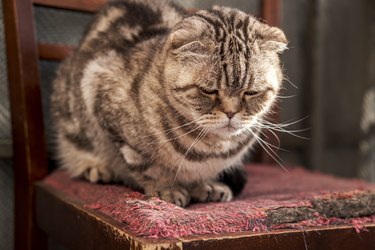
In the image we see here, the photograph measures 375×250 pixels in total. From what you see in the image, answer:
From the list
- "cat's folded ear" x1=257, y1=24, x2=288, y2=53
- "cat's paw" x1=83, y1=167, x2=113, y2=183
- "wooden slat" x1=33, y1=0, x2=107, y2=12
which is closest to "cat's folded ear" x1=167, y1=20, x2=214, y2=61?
"cat's folded ear" x1=257, y1=24, x2=288, y2=53

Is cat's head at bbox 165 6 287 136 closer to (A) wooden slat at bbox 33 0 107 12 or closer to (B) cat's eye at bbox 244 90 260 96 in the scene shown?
(B) cat's eye at bbox 244 90 260 96

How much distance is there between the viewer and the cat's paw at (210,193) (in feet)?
3.43

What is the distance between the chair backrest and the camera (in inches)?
49.0

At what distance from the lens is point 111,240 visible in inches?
31.2

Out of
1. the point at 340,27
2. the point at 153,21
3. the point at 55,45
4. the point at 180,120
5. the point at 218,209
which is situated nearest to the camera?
the point at 218,209

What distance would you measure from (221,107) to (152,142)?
0.65 ft

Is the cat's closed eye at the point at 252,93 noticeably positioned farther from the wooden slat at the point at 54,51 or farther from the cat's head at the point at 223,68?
the wooden slat at the point at 54,51

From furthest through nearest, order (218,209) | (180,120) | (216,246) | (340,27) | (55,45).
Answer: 1. (340,27)
2. (55,45)
3. (180,120)
4. (218,209)
5. (216,246)

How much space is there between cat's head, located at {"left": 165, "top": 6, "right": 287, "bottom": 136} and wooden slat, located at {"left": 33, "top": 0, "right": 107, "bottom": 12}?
481mm

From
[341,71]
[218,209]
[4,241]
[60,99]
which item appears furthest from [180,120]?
[341,71]

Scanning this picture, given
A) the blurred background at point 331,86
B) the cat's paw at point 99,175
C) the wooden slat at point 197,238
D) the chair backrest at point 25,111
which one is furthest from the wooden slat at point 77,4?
the blurred background at point 331,86

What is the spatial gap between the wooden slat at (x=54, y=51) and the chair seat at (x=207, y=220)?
41 centimetres

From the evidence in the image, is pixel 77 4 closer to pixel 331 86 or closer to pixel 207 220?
pixel 207 220

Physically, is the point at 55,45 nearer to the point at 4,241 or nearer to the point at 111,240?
the point at 4,241
